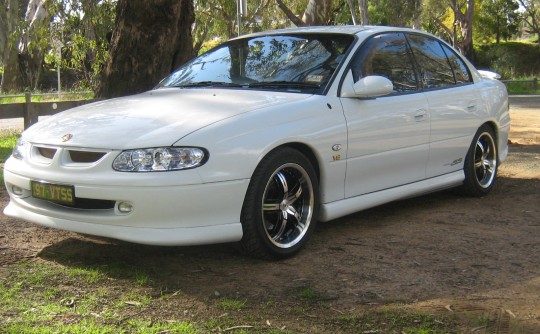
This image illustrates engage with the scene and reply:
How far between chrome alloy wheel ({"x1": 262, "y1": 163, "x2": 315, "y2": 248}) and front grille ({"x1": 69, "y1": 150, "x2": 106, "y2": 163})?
1.08 metres

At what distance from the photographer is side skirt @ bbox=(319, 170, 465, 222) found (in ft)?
16.5

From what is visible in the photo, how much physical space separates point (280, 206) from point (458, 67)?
2.97 metres

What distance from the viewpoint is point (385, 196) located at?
552cm

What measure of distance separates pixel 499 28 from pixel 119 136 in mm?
52960

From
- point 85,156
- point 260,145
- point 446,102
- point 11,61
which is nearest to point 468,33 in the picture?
point 11,61

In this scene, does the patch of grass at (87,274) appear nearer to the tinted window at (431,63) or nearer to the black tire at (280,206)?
the black tire at (280,206)

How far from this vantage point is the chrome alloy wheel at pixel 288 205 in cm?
Answer: 461

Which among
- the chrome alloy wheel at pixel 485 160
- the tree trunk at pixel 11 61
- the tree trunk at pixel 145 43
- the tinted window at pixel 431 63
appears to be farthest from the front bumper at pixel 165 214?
the tree trunk at pixel 11 61

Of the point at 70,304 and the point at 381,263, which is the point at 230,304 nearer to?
the point at 70,304

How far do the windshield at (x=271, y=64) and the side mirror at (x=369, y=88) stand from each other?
19 centimetres

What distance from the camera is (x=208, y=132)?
13.9 feet

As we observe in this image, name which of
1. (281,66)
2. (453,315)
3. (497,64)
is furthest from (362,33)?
(497,64)

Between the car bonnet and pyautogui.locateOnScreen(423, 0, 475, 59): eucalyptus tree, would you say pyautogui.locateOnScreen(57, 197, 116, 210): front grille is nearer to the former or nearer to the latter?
the car bonnet

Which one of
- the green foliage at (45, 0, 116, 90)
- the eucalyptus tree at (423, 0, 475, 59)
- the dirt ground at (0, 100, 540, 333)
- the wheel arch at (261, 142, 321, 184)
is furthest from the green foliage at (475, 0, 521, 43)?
the wheel arch at (261, 142, 321, 184)
